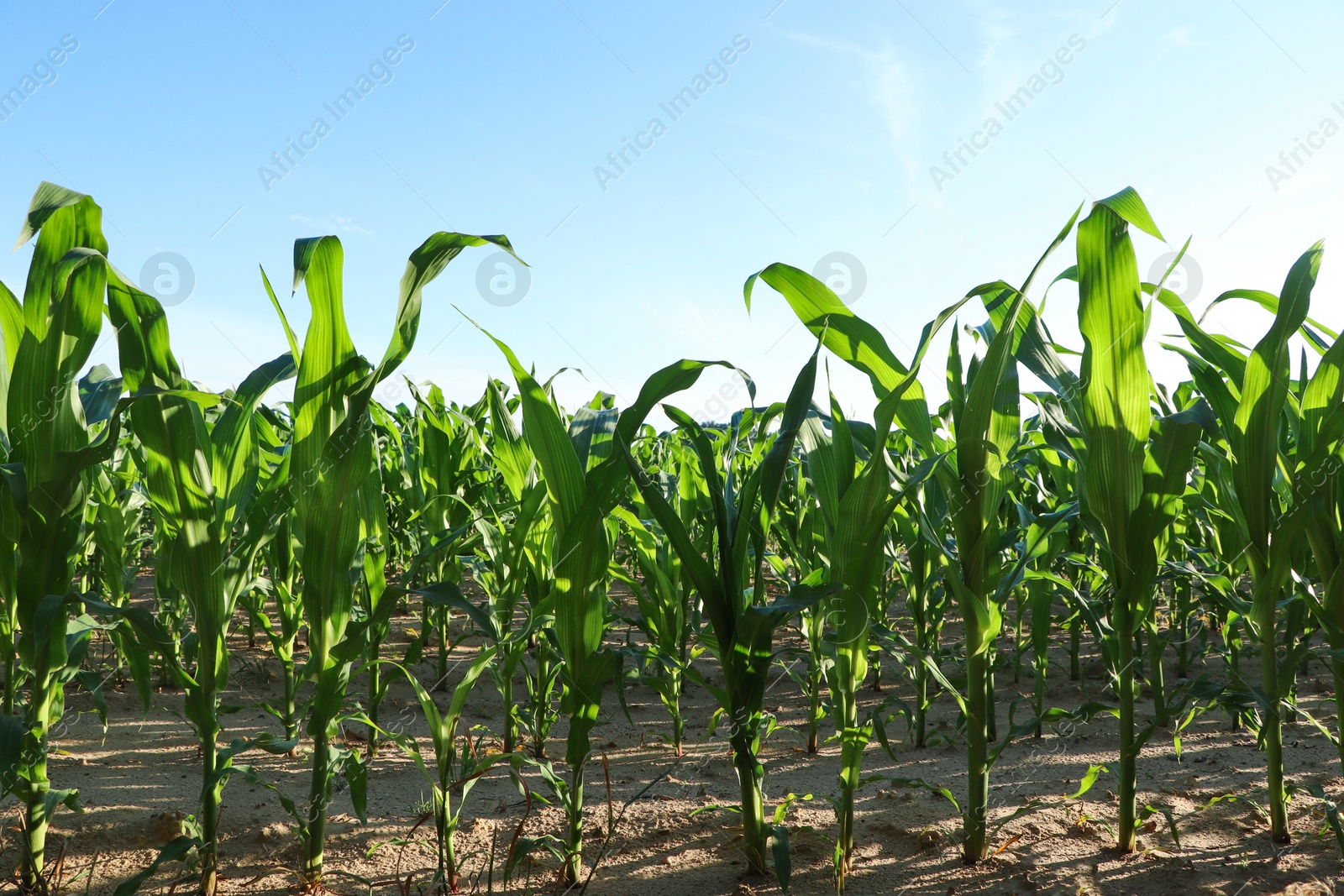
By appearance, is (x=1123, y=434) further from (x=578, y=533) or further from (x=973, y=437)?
(x=578, y=533)

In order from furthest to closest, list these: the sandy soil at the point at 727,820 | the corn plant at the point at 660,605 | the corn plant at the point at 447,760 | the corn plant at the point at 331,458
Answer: the corn plant at the point at 660,605
the sandy soil at the point at 727,820
the corn plant at the point at 447,760
the corn plant at the point at 331,458

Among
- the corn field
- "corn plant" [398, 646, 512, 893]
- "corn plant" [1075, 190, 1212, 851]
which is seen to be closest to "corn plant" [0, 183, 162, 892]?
the corn field

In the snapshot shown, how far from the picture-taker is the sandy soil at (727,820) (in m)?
2.00

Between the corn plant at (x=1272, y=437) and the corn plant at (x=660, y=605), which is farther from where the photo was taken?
the corn plant at (x=660, y=605)

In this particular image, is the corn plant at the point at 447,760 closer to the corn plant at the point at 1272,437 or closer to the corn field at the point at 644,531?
the corn field at the point at 644,531

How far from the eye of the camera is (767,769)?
2.93 m

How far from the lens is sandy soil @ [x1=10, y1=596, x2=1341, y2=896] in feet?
6.57

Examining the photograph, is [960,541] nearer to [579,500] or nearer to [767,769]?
[579,500]

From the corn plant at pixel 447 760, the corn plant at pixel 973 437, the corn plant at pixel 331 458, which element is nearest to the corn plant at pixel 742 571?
the corn plant at pixel 973 437

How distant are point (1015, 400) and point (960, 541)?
1.32ft

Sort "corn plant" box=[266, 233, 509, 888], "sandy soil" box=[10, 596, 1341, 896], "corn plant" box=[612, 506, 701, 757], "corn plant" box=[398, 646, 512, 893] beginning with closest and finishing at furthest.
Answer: "corn plant" box=[266, 233, 509, 888] → "corn plant" box=[398, 646, 512, 893] → "sandy soil" box=[10, 596, 1341, 896] → "corn plant" box=[612, 506, 701, 757]

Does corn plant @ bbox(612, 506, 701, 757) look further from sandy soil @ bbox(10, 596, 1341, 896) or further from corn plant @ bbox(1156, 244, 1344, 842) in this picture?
corn plant @ bbox(1156, 244, 1344, 842)

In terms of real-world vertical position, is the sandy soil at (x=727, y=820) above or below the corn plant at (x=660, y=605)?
below

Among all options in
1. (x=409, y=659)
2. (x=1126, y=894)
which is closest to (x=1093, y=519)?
(x=1126, y=894)
